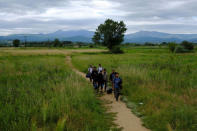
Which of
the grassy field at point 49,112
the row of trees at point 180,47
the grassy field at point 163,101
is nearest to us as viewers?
the grassy field at point 49,112

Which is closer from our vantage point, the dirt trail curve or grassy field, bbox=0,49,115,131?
grassy field, bbox=0,49,115,131

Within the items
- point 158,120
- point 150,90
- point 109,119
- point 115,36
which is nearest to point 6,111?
point 109,119

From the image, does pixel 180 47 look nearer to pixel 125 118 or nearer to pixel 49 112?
pixel 125 118

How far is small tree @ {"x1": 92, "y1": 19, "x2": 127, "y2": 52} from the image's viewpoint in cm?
5800

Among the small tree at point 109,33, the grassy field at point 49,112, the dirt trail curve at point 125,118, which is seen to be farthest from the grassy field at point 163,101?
the small tree at point 109,33

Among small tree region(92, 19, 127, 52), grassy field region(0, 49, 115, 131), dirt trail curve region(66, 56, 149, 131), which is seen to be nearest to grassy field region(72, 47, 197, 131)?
dirt trail curve region(66, 56, 149, 131)

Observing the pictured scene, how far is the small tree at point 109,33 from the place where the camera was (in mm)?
58000

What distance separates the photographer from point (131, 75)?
12.7 m

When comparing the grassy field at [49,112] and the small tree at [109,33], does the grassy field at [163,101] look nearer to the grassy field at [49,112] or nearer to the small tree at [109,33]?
the grassy field at [49,112]

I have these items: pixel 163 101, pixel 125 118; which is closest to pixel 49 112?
pixel 125 118

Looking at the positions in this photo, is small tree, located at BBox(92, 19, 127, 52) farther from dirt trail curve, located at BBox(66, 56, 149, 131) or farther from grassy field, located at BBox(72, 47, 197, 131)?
dirt trail curve, located at BBox(66, 56, 149, 131)

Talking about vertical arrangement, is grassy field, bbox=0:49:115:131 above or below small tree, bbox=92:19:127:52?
below

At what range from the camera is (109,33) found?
190 ft

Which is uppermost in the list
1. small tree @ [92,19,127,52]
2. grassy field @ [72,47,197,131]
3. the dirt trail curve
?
small tree @ [92,19,127,52]
